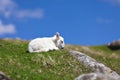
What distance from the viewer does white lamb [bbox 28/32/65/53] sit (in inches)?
1542

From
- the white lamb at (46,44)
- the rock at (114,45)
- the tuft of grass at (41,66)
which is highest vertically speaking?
the rock at (114,45)

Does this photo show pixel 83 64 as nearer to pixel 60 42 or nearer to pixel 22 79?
pixel 60 42

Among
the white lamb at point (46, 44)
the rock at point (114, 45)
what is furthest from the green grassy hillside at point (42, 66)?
the rock at point (114, 45)

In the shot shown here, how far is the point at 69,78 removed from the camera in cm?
3206

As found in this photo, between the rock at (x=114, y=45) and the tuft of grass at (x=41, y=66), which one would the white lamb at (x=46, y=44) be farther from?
the rock at (x=114, y=45)

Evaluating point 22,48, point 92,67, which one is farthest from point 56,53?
point 22,48

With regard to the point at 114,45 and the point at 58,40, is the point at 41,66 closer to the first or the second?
the point at 58,40

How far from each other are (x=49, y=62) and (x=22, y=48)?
818 cm

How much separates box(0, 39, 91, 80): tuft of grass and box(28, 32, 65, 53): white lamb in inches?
49.4

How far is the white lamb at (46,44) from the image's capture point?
3916 cm

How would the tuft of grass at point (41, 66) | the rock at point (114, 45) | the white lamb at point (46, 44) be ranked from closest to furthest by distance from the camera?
the tuft of grass at point (41, 66) → the white lamb at point (46, 44) → the rock at point (114, 45)

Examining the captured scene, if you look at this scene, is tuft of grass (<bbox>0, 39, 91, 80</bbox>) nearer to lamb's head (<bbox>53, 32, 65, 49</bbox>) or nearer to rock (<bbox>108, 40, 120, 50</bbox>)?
lamb's head (<bbox>53, 32, 65, 49</bbox>)

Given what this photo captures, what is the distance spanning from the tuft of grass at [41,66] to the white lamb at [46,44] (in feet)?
4.12

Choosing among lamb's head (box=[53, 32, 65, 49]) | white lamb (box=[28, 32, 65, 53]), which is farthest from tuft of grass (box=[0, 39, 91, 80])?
lamb's head (box=[53, 32, 65, 49])
